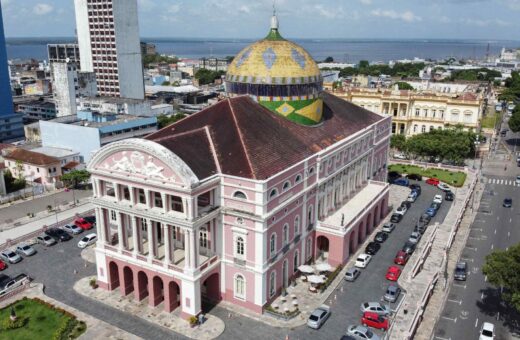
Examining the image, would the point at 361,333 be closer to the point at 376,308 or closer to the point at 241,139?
the point at 376,308

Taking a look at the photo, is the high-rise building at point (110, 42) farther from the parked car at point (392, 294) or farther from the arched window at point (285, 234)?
the parked car at point (392, 294)

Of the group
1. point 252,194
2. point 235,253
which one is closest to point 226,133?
point 252,194

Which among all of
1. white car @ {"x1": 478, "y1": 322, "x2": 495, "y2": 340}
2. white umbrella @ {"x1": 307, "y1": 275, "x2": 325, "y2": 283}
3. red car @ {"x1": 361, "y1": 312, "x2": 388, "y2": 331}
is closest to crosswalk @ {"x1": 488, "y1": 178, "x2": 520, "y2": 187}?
white car @ {"x1": 478, "y1": 322, "x2": 495, "y2": 340}

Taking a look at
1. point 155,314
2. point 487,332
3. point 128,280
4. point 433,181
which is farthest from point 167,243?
point 433,181

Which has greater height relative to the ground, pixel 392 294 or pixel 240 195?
pixel 240 195

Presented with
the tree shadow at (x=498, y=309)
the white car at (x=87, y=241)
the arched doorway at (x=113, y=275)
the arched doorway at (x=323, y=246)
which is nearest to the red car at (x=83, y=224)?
the white car at (x=87, y=241)

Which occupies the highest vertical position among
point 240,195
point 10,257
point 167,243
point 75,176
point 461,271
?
point 240,195

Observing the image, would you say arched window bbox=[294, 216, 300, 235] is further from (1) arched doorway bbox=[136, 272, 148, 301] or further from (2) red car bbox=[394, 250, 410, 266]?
(1) arched doorway bbox=[136, 272, 148, 301]
